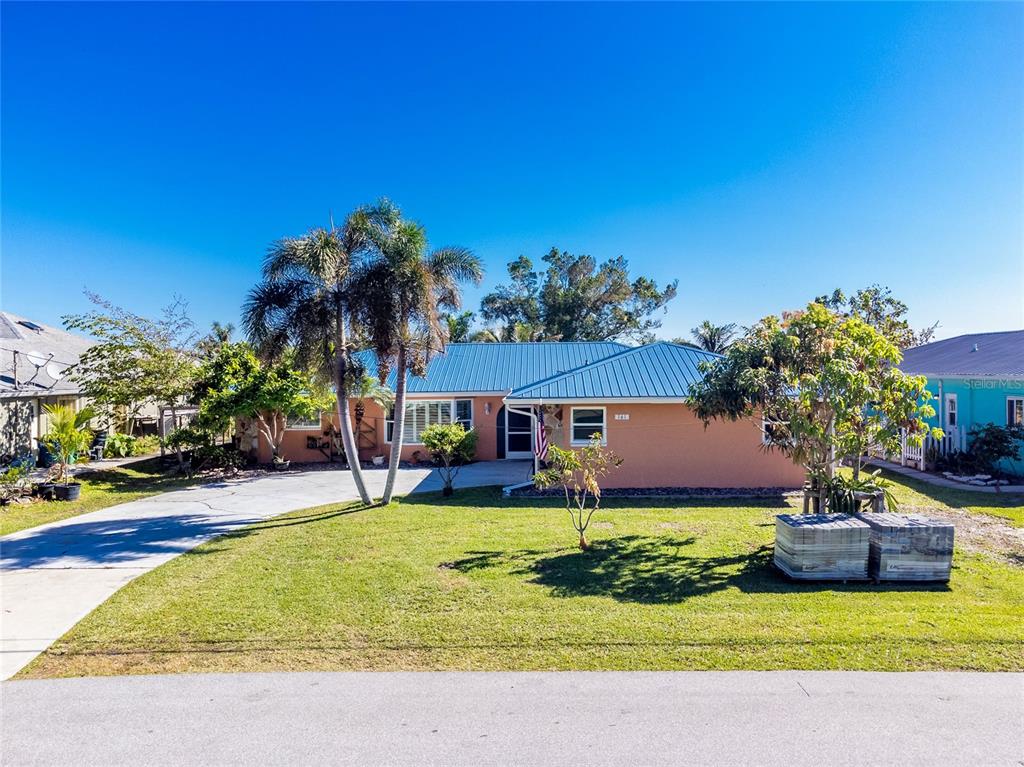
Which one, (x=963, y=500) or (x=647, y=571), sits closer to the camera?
(x=647, y=571)

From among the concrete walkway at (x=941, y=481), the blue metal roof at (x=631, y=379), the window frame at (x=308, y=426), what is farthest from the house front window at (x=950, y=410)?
the window frame at (x=308, y=426)

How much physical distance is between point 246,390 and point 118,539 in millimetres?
7751

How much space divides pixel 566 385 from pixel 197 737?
441 inches

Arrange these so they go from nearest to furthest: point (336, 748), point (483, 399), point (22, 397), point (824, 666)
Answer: point (336, 748), point (824, 666), point (22, 397), point (483, 399)

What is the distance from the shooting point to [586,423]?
1420 centimetres

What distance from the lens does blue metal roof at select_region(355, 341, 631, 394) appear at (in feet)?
64.3

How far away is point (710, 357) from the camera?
1528cm

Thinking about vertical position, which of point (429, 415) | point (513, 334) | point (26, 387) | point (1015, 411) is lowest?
point (1015, 411)

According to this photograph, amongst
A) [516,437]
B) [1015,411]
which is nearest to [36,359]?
[516,437]

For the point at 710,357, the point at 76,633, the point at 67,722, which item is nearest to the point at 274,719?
the point at 67,722

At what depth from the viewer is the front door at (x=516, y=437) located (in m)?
19.8

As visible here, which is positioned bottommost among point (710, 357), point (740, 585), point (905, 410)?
point (740, 585)

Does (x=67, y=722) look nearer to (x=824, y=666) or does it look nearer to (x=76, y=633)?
(x=76, y=633)

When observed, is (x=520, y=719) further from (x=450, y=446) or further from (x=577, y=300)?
(x=577, y=300)
